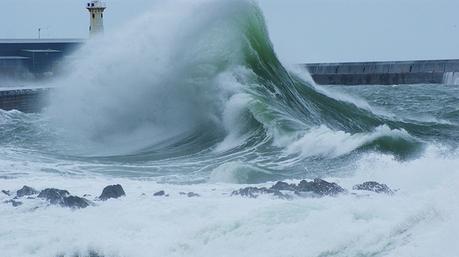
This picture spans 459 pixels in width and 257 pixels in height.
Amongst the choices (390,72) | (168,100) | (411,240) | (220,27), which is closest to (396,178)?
(411,240)

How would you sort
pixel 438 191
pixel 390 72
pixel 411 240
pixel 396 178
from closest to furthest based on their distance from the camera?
pixel 411 240, pixel 438 191, pixel 396 178, pixel 390 72

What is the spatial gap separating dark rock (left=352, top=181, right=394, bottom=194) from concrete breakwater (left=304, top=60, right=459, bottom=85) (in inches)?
898

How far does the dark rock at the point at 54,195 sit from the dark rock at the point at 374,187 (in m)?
2.58

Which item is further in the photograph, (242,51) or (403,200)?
(242,51)

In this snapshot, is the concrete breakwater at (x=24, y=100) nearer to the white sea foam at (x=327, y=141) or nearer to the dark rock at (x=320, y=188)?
the white sea foam at (x=327, y=141)

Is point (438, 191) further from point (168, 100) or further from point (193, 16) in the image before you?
point (193, 16)

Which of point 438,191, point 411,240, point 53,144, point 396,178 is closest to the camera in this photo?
point 411,240

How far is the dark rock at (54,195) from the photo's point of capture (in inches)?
294

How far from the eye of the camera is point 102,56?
16172 mm

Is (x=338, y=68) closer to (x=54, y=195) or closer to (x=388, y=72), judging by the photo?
(x=388, y=72)

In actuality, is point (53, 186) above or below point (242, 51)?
below

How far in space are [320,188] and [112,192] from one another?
186 centimetres

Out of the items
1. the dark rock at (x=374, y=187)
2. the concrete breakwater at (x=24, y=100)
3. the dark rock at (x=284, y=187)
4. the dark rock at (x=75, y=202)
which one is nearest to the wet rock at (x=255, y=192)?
the dark rock at (x=284, y=187)

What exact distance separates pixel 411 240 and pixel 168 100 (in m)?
9.10
